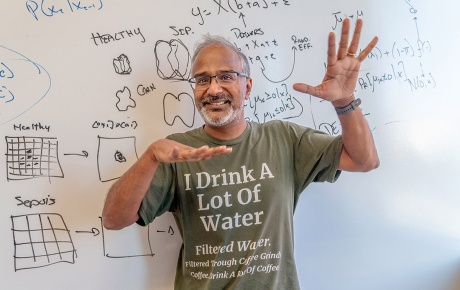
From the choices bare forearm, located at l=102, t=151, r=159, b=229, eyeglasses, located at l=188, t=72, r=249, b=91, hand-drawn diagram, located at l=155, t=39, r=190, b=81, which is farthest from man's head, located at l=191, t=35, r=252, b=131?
bare forearm, located at l=102, t=151, r=159, b=229

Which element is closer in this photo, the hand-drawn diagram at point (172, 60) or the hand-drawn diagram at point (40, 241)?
the hand-drawn diagram at point (40, 241)

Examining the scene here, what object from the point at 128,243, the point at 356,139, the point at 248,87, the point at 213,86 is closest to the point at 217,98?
the point at 213,86

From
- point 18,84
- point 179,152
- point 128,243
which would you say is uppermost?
point 18,84

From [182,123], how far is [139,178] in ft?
1.11

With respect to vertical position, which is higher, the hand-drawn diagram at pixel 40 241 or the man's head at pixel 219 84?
the man's head at pixel 219 84

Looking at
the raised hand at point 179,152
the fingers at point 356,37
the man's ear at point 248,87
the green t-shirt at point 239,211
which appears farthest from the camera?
the man's ear at point 248,87

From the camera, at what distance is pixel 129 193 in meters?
0.98

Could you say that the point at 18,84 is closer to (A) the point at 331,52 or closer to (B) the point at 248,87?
(B) the point at 248,87

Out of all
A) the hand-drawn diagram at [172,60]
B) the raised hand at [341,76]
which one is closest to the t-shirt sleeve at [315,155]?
the raised hand at [341,76]

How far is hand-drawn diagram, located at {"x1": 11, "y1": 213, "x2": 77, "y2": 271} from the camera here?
113 centimetres

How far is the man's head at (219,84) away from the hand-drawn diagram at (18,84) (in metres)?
0.41

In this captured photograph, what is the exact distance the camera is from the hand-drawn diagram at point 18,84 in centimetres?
111

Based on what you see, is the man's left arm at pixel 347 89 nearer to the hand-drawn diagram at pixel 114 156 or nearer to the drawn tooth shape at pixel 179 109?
the drawn tooth shape at pixel 179 109

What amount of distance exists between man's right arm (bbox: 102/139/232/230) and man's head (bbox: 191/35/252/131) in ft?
0.60
